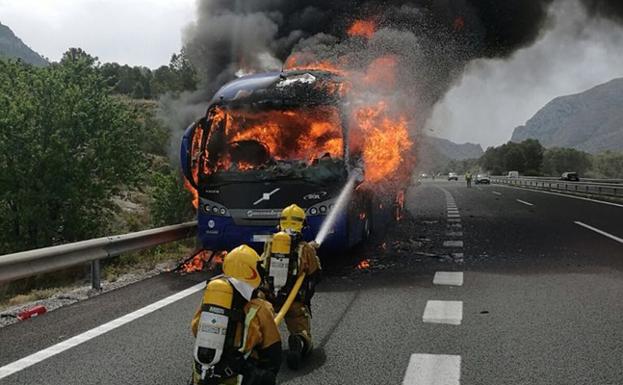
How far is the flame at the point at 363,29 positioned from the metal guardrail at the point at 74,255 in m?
9.49

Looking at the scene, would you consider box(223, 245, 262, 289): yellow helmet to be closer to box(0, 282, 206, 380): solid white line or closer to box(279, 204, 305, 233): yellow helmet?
box(279, 204, 305, 233): yellow helmet

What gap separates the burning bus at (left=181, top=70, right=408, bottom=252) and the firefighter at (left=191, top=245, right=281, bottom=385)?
17.7ft

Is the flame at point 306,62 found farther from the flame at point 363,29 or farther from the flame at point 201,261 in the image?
the flame at point 201,261

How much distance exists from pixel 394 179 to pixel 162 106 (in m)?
5.40

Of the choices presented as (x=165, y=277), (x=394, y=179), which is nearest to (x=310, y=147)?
(x=165, y=277)

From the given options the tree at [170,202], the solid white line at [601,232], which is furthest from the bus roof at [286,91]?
the tree at [170,202]

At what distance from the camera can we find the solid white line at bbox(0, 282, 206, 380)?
4.55 m

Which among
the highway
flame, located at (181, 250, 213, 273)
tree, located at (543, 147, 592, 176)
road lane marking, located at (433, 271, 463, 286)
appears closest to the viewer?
the highway

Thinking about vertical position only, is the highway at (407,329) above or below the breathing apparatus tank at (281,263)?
below

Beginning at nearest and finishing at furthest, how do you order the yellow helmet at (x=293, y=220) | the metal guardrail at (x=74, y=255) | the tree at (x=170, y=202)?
the yellow helmet at (x=293, y=220) < the metal guardrail at (x=74, y=255) < the tree at (x=170, y=202)

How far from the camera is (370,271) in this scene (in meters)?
8.80

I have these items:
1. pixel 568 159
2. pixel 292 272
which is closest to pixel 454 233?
pixel 292 272

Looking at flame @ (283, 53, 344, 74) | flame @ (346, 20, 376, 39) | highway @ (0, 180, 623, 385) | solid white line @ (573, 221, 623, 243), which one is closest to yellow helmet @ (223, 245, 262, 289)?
highway @ (0, 180, 623, 385)

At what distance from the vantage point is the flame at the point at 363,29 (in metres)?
17.1
